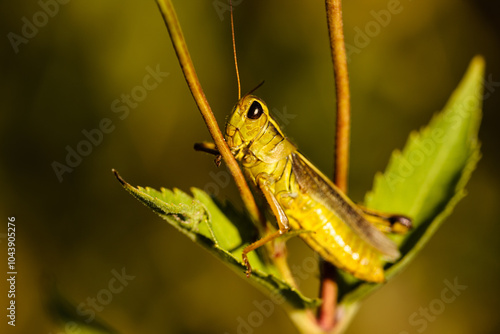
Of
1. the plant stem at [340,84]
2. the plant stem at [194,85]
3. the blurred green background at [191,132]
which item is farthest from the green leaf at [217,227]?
the blurred green background at [191,132]

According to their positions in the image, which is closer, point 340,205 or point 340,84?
point 340,84

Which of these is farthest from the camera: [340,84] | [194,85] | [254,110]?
[254,110]

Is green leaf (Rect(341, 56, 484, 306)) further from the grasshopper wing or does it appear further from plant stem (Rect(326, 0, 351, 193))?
plant stem (Rect(326, 0, 351, 193))

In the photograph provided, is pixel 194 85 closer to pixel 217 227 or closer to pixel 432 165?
pixel 217 227

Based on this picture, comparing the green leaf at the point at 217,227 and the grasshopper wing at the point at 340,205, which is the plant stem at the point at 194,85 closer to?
the green leaf at the point at 217,227

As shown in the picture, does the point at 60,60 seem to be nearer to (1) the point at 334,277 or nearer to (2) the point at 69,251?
(2) the point at 69,251

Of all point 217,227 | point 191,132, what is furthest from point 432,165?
point 191,132

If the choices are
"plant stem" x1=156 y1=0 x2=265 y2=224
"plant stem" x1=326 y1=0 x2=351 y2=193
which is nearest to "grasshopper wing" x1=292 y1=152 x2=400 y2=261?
"plant stem" x1=326 y1=0 x2=351 y2=193
